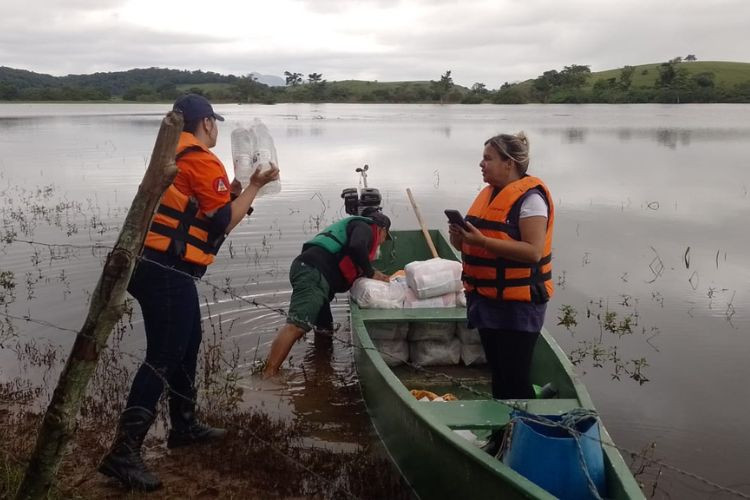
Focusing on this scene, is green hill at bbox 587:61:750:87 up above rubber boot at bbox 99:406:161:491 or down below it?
above

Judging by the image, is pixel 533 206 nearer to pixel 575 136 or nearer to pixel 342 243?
pixel 342 243

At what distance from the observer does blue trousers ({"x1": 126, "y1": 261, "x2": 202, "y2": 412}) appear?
12.8 feet

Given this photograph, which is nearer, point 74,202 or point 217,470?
point 217,470

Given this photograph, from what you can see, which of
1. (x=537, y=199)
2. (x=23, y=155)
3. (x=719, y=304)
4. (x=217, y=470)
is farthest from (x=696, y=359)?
(x=23, y=155)

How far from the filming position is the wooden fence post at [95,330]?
2904mm

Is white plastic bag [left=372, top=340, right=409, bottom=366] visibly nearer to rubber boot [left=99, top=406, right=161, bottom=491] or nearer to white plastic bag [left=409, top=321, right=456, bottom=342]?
white plastic bag [left=409, top=321, right=456, bottom=342]

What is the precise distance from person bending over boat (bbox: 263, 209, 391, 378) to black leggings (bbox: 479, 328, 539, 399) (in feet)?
7.17

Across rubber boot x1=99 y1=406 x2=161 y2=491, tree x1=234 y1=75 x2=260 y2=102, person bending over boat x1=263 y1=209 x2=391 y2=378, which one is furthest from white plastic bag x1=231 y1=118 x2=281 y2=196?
tree x1=234 y1=75 x2=260 y2=102

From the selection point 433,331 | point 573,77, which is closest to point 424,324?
point 433,331

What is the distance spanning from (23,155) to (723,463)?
74.2 feet

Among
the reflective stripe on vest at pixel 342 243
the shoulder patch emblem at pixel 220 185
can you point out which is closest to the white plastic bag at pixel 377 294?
the reflective stripe on vest at pixel 342 243

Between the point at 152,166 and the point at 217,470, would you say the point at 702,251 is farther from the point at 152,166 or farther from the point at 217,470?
the point at 152,166

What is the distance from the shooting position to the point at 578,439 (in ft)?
10.7

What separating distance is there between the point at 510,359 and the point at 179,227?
6.78ft
